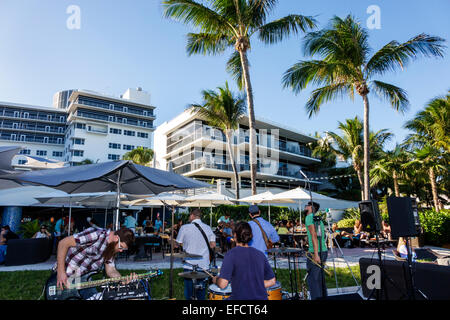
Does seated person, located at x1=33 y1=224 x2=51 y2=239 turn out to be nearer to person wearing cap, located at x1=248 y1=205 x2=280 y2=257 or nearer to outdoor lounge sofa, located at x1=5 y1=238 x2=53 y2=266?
outdoor lounge sofa, located at x1=5 y1=238 x2=53 y2=266

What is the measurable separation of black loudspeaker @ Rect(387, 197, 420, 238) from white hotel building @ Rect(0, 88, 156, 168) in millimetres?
60859

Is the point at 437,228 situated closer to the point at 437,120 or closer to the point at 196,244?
the point at 437,120

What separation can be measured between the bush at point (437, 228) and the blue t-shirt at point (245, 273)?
1542 cm

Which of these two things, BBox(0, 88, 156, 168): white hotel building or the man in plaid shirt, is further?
BBox(0, 88, 156, 168): white hotel building

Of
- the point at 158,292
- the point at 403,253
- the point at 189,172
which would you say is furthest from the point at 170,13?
the point at 189,172

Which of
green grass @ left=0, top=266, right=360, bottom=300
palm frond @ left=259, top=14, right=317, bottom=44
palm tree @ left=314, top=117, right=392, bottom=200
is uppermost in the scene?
palm frond @ left=259, top=14, right=317, bottom=44

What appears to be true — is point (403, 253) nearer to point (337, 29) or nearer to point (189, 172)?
point (337, 29)

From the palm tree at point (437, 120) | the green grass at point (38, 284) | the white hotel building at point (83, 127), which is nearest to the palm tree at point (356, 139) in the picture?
the palm tree at point (437, 120)

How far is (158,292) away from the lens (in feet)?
21.0

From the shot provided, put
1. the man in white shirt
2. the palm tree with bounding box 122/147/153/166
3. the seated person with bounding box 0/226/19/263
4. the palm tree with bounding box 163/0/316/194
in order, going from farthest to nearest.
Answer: the palm tree with bounding box 122/147/153/166 → the palm tree with bounding box 163/0/316/194 → the seated person with bounding box 0/226/19/263 → the man in white shirt

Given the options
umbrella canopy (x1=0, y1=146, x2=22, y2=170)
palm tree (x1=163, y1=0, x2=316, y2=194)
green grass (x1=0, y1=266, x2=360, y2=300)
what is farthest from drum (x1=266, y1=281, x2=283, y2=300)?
palm tree (x1=163, y1=0, x2=316, y2=194)

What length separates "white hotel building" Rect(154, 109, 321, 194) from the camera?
117 feet

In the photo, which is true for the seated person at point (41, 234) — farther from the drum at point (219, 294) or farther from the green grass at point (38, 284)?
the drum at point (219, 294)
